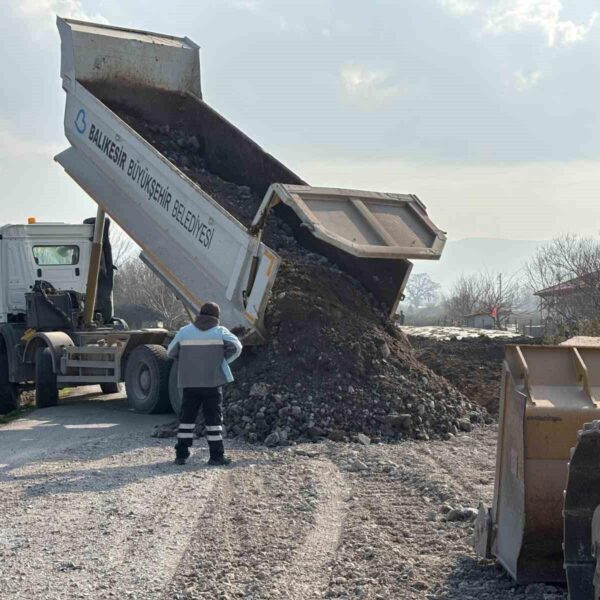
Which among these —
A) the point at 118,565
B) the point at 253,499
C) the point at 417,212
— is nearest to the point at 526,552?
the point at 118,565

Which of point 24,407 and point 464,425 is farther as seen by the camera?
point 24,407

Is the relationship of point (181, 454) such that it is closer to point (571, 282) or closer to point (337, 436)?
point (337, 436)

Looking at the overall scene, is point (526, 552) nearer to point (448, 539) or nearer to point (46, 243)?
point (448, 539)

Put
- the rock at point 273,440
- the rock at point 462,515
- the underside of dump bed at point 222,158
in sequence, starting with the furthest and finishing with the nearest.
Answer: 1. the underside of dump bed at point 222,158
2. the rock at point 273,440
3. the rock at point 462,515

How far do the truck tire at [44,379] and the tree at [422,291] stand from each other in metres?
127


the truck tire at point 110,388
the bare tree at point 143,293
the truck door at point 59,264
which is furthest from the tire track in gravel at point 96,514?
the bare tree at point 143,293

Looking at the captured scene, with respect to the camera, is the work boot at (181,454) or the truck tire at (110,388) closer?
the work boot at (181,454)

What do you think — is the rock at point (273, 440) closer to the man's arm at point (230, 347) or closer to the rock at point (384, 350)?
the man's arm at point (230, 347)

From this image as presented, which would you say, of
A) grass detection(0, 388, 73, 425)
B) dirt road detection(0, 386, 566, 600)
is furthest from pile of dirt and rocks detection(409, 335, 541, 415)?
grass detection(0, 388, 73, 425)

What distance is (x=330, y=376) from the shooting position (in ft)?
33.9

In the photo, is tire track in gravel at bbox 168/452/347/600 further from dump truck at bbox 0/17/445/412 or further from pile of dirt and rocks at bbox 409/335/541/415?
pile of dirt and rocks at bbox 409/335/541/415

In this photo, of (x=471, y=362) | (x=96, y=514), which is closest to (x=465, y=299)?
(x=471, y=362)

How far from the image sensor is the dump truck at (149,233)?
10727 mm

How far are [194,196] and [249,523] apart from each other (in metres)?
5.26
